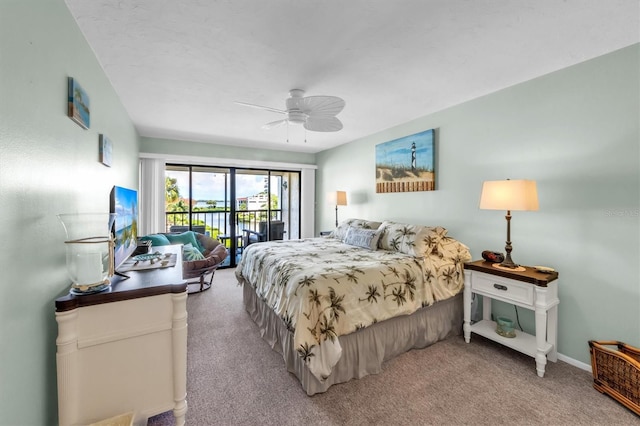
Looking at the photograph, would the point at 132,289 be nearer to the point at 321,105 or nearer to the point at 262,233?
the point at 321,105

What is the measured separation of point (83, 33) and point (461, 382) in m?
3.61

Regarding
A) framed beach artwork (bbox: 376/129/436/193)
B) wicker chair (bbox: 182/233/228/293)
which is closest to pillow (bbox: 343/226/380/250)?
framed beach artwork (bbox: 376/129/436/193)

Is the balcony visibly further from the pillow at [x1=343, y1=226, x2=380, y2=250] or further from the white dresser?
the white dresser

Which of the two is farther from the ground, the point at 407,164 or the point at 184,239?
the point at 407,164

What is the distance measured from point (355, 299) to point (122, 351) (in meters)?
1.46

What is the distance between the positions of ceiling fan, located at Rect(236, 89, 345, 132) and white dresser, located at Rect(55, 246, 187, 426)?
64.9 inches

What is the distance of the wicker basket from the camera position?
1.63 meters

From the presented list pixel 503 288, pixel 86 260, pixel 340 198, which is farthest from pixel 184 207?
pixel 503 288

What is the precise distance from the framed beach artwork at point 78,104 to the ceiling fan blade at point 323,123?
5.63ft

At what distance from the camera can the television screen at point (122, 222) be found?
170cm

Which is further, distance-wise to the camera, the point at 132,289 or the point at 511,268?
the point at 511,268

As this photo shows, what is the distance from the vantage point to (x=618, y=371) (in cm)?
171

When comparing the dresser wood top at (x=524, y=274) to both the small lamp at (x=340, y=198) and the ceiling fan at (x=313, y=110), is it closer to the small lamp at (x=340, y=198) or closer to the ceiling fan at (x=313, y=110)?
the ceiling fan at (x=313, y=110)

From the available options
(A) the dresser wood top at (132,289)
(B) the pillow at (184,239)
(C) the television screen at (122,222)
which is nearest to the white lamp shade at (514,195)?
(A) the dresser wood top at (132,289)
